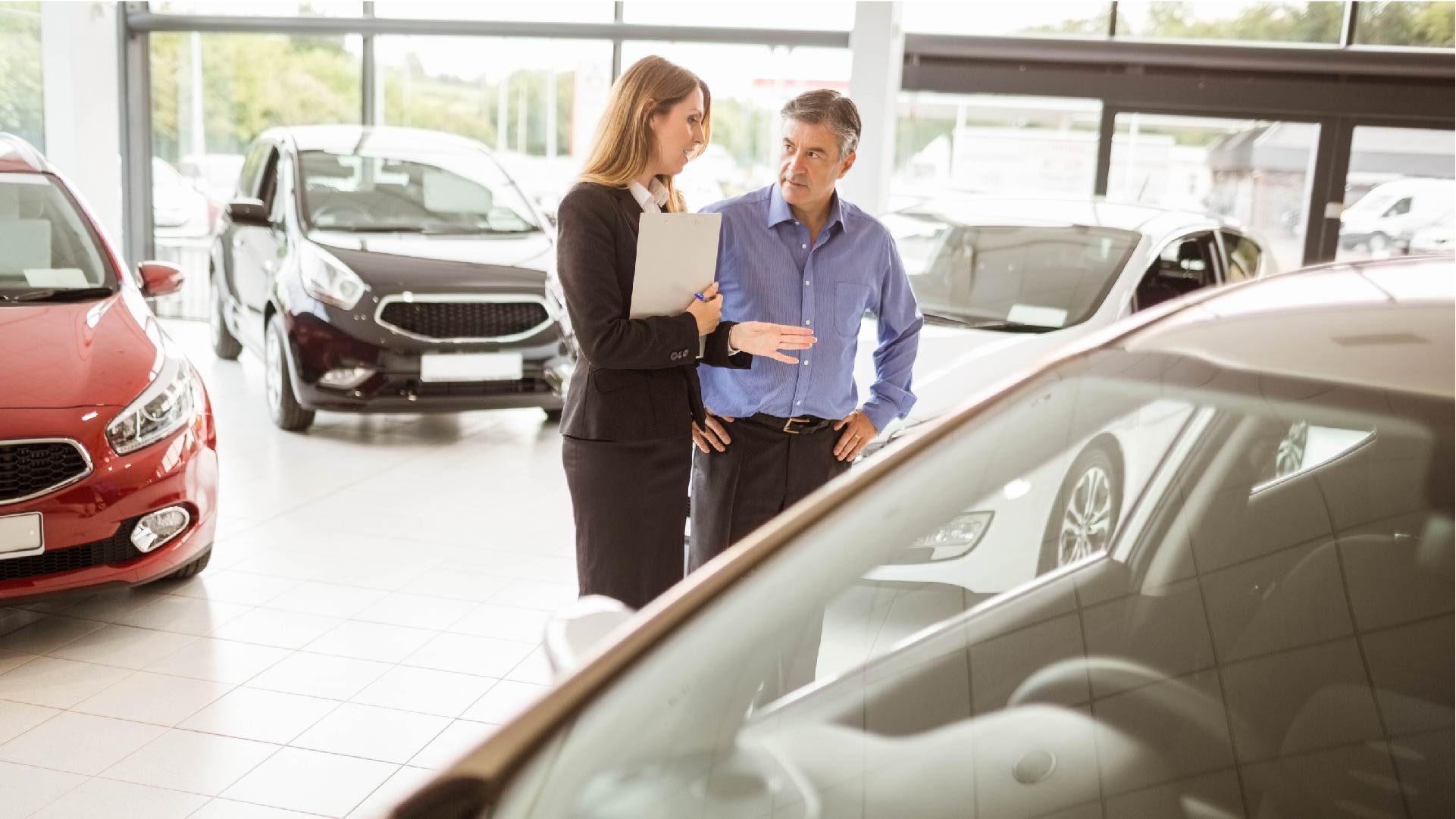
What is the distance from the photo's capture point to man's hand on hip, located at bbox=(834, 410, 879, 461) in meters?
2.81

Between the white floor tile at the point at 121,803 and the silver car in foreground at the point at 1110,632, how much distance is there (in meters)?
1.76

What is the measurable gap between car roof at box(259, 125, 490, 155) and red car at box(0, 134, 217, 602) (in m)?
2.92

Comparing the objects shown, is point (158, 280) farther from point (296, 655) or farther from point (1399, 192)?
point (1399, 192)

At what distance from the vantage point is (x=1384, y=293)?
135 centimetres

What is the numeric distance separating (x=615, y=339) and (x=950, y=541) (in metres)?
1.17

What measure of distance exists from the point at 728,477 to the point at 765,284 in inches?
16.6

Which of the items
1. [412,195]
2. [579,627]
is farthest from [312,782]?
[412,195]

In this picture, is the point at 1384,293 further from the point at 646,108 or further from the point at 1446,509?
the point at 646,108

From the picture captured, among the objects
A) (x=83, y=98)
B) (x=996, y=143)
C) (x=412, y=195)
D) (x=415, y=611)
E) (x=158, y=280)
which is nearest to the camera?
(x=415, y=611)

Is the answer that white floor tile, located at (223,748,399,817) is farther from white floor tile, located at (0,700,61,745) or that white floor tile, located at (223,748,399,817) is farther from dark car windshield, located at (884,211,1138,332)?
dark car windshield, located at (884,211,1138,332)

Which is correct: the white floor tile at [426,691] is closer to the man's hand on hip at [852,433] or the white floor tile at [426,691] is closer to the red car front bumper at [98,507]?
the red car front bumper at [98,507]

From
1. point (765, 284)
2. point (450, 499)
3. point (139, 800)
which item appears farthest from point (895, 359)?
point (450, 499)

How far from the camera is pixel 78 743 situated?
307cm

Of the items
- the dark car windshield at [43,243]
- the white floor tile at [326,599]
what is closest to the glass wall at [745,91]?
the dark car windshield at [43,243]
